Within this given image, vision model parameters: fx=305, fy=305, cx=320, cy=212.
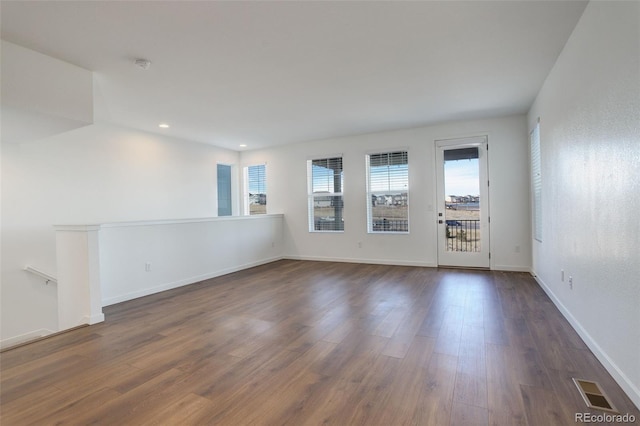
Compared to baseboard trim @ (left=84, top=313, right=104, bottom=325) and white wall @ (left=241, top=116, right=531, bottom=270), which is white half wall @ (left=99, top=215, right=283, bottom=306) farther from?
white wall @ (left=241, top=116, right=531, bottom=270)

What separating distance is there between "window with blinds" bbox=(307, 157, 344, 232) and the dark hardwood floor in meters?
2.98

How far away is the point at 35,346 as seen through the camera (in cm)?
271

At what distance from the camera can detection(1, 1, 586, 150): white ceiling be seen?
2.32 meters

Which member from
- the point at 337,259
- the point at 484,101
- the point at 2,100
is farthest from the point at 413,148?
the point at 2,100

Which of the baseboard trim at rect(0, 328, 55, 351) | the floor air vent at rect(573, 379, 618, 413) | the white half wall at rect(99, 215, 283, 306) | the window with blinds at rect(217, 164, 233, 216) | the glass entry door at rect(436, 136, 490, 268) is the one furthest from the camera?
the window with blinds at rect(217, 164, 233, 216)

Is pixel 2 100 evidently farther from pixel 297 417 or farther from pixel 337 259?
pixel 337 259

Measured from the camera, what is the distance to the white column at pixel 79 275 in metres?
3.31

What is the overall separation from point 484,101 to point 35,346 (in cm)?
591

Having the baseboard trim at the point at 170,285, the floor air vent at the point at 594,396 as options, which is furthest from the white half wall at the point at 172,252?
the floor air vent at the point at 594,396

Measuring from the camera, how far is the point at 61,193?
4.46 metres

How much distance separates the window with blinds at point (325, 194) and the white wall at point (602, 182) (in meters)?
4.00

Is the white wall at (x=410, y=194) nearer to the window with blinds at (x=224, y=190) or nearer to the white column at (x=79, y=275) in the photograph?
the window with blinds at (x=224, y=190)

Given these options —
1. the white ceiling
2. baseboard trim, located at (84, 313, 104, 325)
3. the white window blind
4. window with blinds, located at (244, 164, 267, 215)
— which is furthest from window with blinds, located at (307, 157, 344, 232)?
baseboard trim, located at (84, 313, 104, 325)

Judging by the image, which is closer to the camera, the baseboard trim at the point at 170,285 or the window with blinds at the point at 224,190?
the baseboard trim at the point at 170,285
